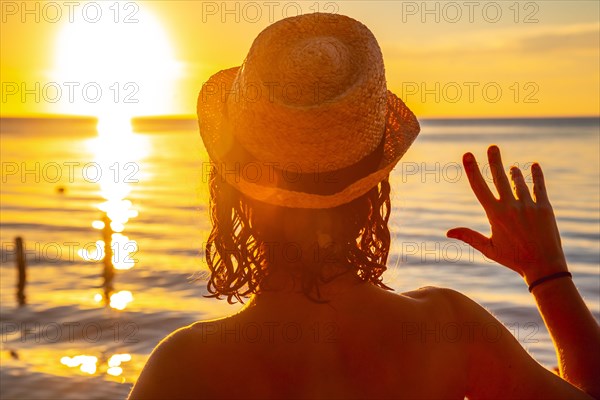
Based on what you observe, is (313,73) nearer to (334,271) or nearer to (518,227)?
(334,271)

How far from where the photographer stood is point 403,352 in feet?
6.95

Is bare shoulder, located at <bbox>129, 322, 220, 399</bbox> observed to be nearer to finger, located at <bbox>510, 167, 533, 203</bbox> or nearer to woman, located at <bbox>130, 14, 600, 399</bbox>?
woman, located at <bbox>130, 14, 600, 399</bbox>

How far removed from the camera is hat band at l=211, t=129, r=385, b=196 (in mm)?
2080

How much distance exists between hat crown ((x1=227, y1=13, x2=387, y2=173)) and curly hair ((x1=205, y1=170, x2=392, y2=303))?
0.14 m

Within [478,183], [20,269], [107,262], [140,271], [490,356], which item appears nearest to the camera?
[490,356]

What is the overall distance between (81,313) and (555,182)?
28.6 meters

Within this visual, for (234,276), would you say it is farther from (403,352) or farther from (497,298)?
(497,298)

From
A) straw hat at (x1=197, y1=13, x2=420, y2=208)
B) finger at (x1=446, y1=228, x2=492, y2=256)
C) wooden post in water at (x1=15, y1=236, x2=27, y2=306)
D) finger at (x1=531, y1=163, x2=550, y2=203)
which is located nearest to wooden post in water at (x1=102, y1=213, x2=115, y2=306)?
wooden post in water at (x1=15, y1=236, x2=27, y2=306)


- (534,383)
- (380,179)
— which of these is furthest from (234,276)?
(534,383)

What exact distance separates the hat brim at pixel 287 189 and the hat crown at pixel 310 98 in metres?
0.07

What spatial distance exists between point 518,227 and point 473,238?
0.44 feet

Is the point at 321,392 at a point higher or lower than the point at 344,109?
lower

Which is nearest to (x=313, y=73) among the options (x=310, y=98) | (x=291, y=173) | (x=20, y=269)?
(x=310, y=98)

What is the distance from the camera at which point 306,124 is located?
2.13 m
